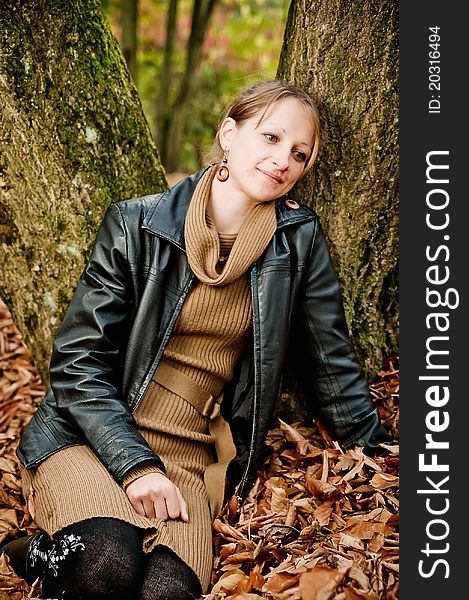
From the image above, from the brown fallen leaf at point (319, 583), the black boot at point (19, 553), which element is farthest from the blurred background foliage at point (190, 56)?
the brown fallen leaf at point (319, 583)

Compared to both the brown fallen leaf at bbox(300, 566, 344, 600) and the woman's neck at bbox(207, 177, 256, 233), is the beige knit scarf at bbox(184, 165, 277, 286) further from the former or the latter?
the brown fallen leaf at bbox(300, 566, 344, 600)

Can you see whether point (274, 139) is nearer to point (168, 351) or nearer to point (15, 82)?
point (168, 351)

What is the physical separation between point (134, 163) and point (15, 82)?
652 millimetres

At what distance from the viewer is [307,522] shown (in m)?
2.84

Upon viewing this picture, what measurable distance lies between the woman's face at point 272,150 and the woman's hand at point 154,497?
3.88ft

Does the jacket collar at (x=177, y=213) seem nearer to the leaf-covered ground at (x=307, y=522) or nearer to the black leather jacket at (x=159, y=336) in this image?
the black leather jacket at (x=159, y=336)

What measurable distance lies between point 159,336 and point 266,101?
105 cm

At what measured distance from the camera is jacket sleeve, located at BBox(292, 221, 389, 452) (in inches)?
120

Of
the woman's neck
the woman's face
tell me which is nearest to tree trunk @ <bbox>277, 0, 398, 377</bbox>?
the woman's face

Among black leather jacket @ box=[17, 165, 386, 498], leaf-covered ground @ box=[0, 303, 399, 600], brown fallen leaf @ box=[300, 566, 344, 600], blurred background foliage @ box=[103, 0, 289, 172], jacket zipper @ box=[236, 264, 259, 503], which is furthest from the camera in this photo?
blurred background foliage @ box=[103, 0, 289, 172]

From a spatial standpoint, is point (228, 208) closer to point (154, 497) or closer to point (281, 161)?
point (281, 161)

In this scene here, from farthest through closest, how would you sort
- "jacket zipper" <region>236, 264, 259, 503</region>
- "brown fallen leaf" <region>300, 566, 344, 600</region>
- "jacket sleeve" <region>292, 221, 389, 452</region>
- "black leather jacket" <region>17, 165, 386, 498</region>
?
"jacket sleeve" <region>292, 221, 389, 452</region> → "jacket zipper" <region>236, 264, 259, 503</region> → "black leather jacket" <region>17, 165, 386, 498</region> → "brown fallen leaf" <region>300, 566, 344, 600</region>

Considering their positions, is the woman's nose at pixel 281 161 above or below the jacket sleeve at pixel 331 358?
above

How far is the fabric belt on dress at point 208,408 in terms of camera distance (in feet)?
9.62
